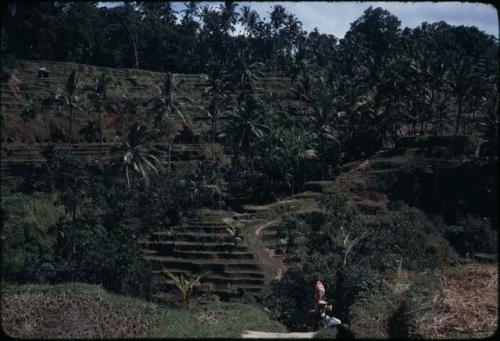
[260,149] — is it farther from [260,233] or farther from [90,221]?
[90,221]

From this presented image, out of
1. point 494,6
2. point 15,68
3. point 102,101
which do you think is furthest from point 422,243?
point 15,68

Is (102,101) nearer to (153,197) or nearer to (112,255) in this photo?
(153,197)

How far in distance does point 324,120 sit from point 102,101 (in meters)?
14.3

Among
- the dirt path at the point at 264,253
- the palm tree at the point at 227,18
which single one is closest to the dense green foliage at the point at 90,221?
the dirt path at the point at 264,253

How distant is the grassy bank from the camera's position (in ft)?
23.2

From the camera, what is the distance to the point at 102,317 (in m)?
8.05

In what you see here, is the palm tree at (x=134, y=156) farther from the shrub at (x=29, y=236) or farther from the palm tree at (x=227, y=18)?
the palm tree at (x=227, y=18)

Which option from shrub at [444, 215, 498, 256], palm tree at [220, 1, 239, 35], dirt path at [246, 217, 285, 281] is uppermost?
palm tree at [220, 1, 239, 35]

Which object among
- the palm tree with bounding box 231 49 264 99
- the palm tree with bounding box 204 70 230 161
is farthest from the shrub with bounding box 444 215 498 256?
the palm tree with bounding box 231 49 264 99

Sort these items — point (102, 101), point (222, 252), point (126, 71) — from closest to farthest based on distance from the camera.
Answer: point (222, 252) → point (102, 101) → point (126, 71)

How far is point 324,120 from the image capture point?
35125mm

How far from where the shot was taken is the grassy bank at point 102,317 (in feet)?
23.2

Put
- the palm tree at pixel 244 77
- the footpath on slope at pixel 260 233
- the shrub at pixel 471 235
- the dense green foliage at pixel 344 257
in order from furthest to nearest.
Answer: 1. the palm tree at pixel 244 77
2. the footpath on slope at pixel 260 233
3. the shrub at pixel 471 235
4. the dense green foliage at pixel 344 257

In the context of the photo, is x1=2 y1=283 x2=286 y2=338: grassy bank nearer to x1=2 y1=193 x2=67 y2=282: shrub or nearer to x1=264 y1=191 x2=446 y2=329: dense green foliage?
x1=264 y1=191 x2=446 y2=329: dense green foliage
